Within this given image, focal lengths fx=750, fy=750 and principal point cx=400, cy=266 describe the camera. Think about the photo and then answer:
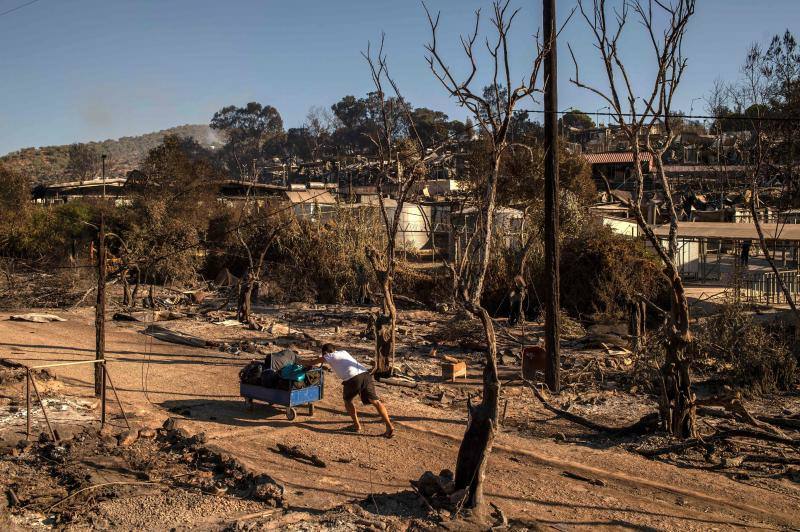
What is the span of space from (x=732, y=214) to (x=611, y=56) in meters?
27.1

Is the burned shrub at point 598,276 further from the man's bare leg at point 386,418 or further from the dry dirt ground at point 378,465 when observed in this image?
the man's bare leg at point 386,418

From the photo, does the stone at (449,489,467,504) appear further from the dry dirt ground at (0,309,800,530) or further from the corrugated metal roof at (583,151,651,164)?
the corrugated metal roof at (583,151,651,164)

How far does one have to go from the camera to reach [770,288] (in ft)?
69.8

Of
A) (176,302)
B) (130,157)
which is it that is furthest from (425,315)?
(130,157)

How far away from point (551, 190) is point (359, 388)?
5095mm

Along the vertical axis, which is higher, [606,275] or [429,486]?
[606,275]

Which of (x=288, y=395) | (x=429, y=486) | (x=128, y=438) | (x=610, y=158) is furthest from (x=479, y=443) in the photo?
(x=610, y=158)

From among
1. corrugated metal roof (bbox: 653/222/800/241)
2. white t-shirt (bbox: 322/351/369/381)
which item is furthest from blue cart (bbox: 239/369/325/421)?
corrugated metal roof (bbox: 653/222/800/241)

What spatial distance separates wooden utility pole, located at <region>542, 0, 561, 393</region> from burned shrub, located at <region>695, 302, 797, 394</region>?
2.61m

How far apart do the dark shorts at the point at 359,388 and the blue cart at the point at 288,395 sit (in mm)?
850

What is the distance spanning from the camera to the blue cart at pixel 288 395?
35.1 feet

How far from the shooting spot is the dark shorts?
33.6ft

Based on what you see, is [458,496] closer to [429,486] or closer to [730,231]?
[429,486]

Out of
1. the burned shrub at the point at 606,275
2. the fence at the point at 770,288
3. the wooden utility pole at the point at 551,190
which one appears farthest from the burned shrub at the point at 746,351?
the fence at the point at 770,288
